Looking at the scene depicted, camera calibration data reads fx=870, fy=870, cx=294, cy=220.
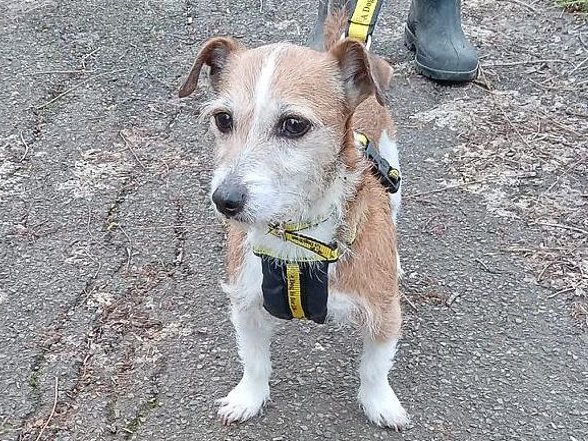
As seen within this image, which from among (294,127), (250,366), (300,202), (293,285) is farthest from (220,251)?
(294,127)

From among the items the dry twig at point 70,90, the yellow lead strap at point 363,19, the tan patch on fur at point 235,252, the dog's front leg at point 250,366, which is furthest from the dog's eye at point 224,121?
the dry twig at point 70,90

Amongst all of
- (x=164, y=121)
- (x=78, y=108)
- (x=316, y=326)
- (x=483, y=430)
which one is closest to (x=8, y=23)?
(x=78, y=108)

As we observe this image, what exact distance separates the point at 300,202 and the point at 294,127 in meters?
0.22

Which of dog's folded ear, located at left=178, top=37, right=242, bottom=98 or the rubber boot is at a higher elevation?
dog's folded ear, located at left=178, top=37, right=242, bottom=98

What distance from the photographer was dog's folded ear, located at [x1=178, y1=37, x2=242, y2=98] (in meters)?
2.70

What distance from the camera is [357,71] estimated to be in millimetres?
2617

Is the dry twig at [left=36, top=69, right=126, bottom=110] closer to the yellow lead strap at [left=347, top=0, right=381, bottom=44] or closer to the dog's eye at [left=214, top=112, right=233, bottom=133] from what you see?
the yellow lead strap at [left=347, top=0, right=381, bottom=44]

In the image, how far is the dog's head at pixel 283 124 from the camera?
234cm

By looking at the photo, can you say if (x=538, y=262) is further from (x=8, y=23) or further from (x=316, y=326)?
(x=8, y=23)

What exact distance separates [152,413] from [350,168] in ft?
3.72

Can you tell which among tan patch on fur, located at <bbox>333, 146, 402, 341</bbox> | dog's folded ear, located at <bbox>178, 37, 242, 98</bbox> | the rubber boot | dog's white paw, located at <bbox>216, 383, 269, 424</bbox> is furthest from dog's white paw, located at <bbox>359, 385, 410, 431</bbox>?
the rubber boot

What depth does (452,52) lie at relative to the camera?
4.68 m

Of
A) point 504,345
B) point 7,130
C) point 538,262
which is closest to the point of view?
point 504,345

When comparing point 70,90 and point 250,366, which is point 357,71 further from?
point 70,90
